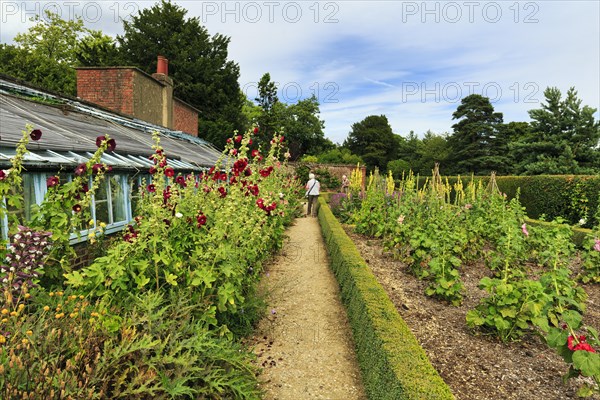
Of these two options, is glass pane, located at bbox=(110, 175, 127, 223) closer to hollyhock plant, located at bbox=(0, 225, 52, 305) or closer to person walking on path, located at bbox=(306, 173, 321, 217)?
hollyhock plant, located at bbox=(0, 225, 52, 305)

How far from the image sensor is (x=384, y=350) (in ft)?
9.30

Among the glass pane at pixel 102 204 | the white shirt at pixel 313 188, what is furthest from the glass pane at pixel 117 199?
the white shirt at pixel 313 188

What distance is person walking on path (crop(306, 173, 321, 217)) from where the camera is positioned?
43.5 ft

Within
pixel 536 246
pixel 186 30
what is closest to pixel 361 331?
pixel 536 246

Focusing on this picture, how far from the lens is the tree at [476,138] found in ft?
109

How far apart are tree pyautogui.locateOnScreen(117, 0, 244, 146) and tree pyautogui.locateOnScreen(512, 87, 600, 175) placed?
18.9m

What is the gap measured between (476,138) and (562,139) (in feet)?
43.8

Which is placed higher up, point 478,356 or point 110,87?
point 110,87

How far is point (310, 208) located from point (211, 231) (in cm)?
1102

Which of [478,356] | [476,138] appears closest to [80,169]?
[478,356]

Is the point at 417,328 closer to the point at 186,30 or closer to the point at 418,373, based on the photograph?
the point at 418,373

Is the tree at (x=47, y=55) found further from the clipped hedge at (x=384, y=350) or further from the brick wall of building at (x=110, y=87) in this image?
the clipped hedge at (x=384, y=350)

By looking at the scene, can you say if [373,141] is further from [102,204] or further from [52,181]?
[52,181]

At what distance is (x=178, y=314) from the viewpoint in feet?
9.55
